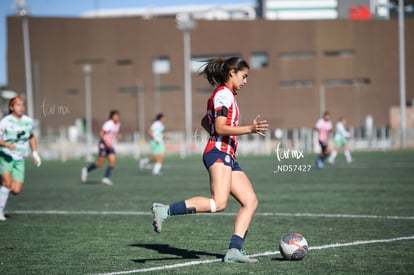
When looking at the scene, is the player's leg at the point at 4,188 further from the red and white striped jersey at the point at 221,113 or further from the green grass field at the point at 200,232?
the red and white striped jersey at the point at 221,113

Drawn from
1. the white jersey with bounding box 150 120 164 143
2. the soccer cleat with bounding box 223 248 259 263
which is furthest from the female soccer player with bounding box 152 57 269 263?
the white jersey with bounding box 150 120 164 143

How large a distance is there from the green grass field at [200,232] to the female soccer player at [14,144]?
688mm

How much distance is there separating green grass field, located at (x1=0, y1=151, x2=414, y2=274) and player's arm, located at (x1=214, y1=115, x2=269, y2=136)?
143 cm

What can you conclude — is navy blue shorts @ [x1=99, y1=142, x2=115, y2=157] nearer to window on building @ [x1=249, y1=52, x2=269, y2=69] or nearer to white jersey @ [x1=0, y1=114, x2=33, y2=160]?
white jersey @ [x1=0, y1=114, x2=33, y2=160]

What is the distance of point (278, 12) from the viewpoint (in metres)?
78.6

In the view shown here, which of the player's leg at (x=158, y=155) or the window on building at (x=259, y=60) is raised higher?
the window on building at (x=259, y=60)

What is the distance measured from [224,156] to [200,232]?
10.8 ft

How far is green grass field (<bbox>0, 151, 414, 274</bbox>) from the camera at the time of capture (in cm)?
772

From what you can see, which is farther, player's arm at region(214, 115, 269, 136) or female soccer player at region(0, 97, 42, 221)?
female soccer player at region(0, 97, 42, 221)

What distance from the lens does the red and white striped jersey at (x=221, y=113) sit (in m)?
7.51

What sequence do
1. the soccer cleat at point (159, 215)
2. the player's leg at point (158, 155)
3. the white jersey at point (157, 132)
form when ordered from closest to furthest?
1. the soccer cleat at point (159, 215)
2. the player's leg at point (158, 155)
3. the white jersey at point (157, 132)

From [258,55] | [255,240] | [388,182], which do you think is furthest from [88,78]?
[255,240]

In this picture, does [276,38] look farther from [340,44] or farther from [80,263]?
[80,263]

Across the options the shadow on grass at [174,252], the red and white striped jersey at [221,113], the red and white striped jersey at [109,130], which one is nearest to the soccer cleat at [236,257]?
the shadow on grass at [174,252]
